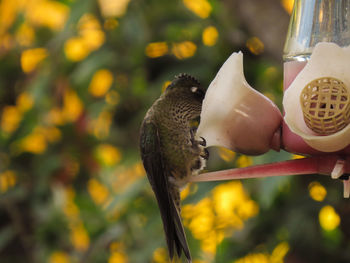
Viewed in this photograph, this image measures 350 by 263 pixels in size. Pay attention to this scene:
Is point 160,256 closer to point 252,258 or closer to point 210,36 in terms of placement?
point 252,258

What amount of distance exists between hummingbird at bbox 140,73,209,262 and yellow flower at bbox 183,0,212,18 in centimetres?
140

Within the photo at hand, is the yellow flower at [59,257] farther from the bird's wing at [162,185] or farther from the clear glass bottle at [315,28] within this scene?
the clear glass bottle at [315,28]

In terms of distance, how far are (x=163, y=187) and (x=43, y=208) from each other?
91.6 inches

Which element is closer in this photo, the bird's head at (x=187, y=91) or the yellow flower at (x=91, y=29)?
the bird's head at (x=187, y=91)

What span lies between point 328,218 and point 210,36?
2.97ft

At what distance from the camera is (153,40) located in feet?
8.29

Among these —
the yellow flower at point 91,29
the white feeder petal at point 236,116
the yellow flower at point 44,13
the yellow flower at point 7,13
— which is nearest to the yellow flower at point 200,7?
the yellow flower at point 91,29

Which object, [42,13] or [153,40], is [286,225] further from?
[42,13]

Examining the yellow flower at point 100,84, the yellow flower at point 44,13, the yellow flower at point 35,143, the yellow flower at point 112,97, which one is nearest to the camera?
the yellow flower at point 112,97

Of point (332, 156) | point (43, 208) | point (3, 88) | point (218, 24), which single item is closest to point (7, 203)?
point (43, 208)

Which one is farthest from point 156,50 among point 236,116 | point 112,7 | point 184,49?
point 236,116

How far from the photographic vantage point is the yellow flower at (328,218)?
196 cm

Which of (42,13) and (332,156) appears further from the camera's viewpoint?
(42,13)

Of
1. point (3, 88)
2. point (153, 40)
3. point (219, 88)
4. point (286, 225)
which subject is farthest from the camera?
point (3, 88)
